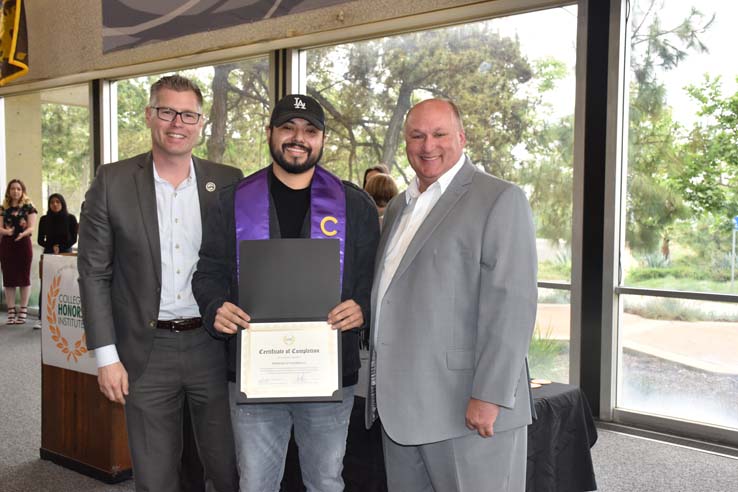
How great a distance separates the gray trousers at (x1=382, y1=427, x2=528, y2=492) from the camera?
78.3 inches

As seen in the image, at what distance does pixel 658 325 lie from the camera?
14.8 ft

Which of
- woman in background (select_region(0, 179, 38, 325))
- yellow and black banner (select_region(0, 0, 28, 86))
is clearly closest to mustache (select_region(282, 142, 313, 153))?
yellow and black banner (select_region(0, 0, 28, 86))

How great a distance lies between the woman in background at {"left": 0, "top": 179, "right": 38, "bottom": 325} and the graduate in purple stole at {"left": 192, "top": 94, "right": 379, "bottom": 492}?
292 inches

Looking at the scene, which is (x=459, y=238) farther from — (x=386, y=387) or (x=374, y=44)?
(x=374, y=44)

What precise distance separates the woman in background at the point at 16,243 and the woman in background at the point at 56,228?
1.46 feet

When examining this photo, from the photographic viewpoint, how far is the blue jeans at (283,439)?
2.10m

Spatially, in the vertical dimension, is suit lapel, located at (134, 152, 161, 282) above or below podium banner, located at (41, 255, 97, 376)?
above

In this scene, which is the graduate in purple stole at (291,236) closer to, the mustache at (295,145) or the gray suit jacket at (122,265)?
the mustache at (295,145)

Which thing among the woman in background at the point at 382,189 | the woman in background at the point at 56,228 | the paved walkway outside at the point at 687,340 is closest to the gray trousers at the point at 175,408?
the woman in background at the point at 382,189

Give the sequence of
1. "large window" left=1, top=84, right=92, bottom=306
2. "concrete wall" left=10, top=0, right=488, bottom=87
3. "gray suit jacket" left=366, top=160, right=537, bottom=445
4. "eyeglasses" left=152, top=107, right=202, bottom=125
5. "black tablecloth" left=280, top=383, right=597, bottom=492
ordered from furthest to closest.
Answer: "large window" left=1, top=84, right=92, bottom=306 → "concrete wall" left=10, top=0, right=488, bottom=87 → "black tablecloth" left=280, top=383, right=597, bottom=492 → "eyeglasses" left=152, top=107, right=202, bottom=125 → "gray suit jacket" left=366, top=160, right=537, bottom=445

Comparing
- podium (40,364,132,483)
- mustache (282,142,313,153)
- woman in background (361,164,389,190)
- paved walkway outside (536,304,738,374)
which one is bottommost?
podium (40,364,132,483)

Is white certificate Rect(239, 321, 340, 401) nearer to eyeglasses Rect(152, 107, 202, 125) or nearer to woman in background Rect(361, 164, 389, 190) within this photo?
eyeglasses Rect(152, 107, 202, 125)

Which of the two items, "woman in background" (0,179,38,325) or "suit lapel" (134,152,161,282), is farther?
"woman in background" (0,179,38,325)

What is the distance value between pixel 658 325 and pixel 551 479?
1.92 m
